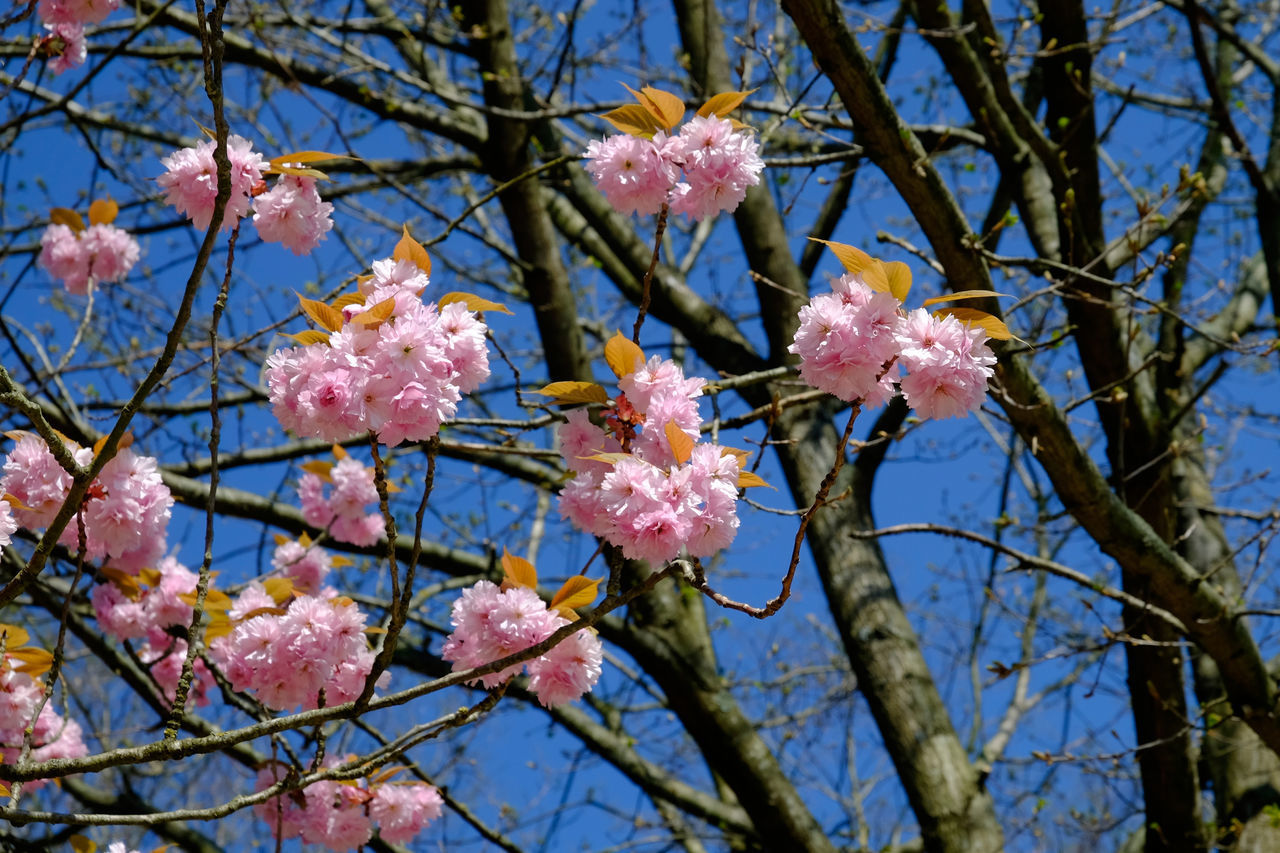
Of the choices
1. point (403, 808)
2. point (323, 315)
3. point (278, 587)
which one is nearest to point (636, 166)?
point (323, 315)

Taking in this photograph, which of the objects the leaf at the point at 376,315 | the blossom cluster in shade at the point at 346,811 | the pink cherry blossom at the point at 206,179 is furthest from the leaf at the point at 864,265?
the blossom cluster in shade at the point at 346,811

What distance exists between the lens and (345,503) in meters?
3.08

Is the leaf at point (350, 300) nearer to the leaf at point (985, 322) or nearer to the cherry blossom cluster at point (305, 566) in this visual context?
the leaf at point (985, 322)

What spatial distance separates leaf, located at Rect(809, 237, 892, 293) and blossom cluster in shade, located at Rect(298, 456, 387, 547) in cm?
198

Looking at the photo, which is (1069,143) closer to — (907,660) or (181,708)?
(907,660)

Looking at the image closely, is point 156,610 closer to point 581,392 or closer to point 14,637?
point 14,637

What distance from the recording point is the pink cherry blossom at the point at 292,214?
1665 millimetres

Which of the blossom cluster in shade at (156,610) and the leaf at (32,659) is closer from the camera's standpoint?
the leaf at (32,659)

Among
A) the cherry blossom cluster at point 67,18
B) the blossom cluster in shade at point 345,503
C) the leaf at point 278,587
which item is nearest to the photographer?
the leaf at point 278,587

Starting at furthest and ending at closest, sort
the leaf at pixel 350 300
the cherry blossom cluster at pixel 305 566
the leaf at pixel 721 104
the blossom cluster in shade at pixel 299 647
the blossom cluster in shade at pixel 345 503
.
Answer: the blossom cluster in shade at pixel 345 503, the cherry blossom cluster at pixel 305 566, the blossom cluster in shade at pixel 299 647, the leaf at pixel 721 104, the leaf at pixel 350 300

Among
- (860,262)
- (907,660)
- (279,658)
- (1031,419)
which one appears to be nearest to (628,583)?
(907,660)

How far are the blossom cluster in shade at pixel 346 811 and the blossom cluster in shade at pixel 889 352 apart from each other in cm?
151

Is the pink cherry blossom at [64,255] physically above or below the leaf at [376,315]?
above

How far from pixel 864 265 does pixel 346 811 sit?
171cm
